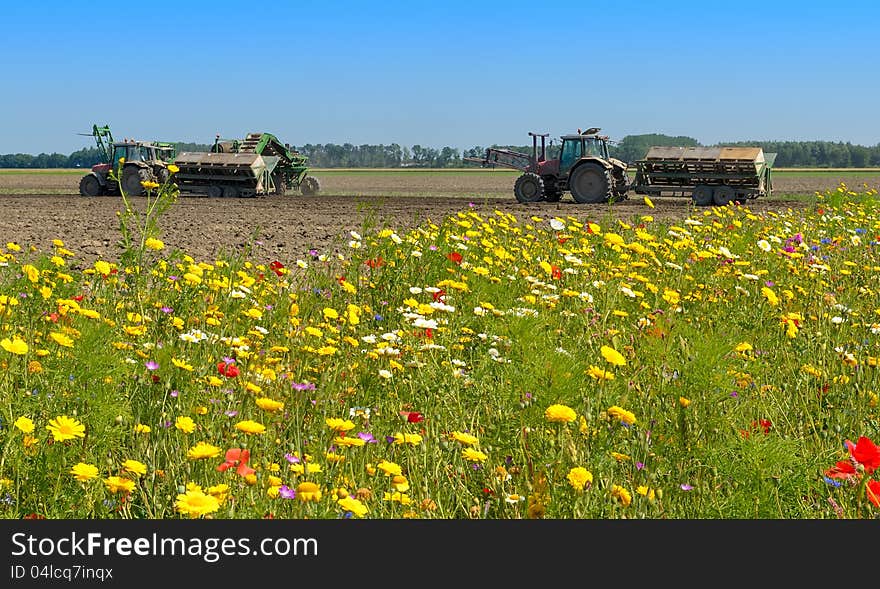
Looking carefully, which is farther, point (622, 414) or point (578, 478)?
point (622, 414)

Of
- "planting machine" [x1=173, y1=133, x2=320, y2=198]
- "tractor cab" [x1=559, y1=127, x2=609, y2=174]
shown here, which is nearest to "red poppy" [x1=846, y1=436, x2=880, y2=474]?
"tractor cab" [x1=559, y1=127, x2=609, y2=174]

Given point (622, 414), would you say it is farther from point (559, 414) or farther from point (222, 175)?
point (222, 175)

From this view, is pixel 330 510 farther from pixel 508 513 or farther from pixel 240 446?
pixel 240 446

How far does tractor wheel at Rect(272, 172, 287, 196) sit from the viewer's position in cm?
3431

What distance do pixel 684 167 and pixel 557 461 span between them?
85.1 feet

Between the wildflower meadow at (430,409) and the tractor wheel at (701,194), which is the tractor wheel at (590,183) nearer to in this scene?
the tractor wheel at (701,194)

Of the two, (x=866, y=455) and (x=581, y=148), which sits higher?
(x=581, y=148)

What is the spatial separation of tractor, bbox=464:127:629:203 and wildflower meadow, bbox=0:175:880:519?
22513 mm

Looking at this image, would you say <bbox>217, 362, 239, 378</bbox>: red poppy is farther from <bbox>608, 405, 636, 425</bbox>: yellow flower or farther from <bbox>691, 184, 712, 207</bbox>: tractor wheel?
<bbox>691, 184, 712, 207</bbox>: tractor wheel

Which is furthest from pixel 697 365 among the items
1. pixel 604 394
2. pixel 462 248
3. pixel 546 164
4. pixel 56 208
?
pixel 546 164

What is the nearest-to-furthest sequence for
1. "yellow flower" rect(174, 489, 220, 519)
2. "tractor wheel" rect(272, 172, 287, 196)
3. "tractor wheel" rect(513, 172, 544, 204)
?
"yellow flower" rect(174, 489, 220, 519), "tractor wheel" rect(513, 172, 544, 204), "tractor wheel" rect(272, 172, 287, 196)

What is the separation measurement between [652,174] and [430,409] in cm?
2563

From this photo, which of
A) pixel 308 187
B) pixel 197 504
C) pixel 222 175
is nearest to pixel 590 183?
pixel 222 175

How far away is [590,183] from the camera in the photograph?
1110 inches
